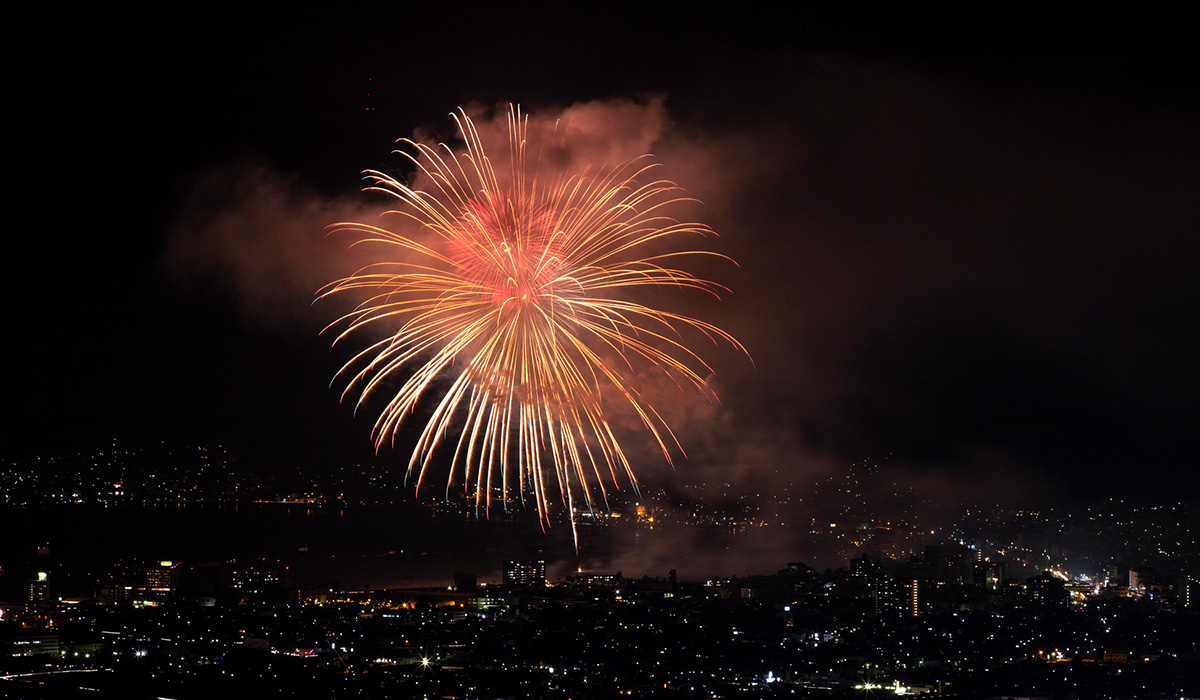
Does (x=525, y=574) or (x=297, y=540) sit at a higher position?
(x=525, y=574)

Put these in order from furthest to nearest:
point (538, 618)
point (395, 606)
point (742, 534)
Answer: point (742, 534) < point (395, 606) < point (538, 618)

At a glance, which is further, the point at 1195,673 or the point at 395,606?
the point at 395,606

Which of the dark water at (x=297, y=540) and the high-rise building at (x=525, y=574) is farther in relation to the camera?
the dark water at (x=297, y=540)

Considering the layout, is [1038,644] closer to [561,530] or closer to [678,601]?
[678,601]

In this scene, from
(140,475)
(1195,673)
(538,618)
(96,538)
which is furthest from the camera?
(140,475)

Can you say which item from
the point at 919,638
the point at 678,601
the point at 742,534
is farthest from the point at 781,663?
the point at 742,534

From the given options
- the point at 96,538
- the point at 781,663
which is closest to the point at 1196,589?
the point at 781,663

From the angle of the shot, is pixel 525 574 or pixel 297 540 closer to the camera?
pixel 525 574

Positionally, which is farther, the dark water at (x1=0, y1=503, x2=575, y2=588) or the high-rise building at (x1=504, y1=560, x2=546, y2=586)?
the dark water at (x1=0, y1=503, x2=575, y2=588)

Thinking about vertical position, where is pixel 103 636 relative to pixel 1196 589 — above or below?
below
